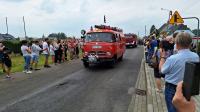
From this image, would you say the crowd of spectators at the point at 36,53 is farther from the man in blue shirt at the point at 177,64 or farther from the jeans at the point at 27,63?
the man in blue shirt at the point at 177,64

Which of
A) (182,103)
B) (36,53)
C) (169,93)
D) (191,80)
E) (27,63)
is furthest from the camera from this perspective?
(36,53)

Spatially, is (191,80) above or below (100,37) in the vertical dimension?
below

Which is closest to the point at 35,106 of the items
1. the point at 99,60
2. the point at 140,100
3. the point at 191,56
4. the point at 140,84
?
the point at 140,100

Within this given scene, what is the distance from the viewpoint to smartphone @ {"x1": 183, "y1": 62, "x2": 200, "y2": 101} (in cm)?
301

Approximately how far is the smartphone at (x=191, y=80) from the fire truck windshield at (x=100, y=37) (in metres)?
20.5

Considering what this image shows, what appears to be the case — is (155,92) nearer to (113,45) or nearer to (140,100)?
(140,100)

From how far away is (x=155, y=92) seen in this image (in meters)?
12.0

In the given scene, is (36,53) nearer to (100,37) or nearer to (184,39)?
(100,37)

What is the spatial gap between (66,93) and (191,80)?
10.4 meters

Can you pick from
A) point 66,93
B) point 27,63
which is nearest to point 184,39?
point 66,93

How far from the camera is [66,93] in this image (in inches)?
521

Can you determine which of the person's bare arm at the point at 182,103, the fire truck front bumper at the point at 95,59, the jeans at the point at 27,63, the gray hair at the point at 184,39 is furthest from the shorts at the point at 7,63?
the person's bare arm at the point at 182,103

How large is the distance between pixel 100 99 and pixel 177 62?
22.7ft

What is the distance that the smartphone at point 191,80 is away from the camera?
3.01 m
